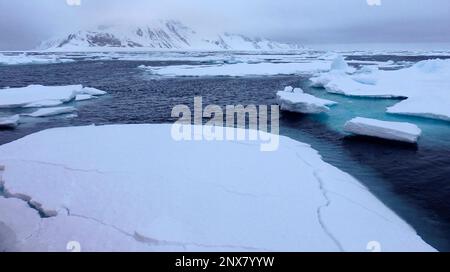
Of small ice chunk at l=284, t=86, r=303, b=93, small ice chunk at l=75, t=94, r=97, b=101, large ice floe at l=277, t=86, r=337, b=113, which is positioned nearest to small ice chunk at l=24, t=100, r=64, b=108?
small ice chunk at l=75, t=94, r=97, b=101

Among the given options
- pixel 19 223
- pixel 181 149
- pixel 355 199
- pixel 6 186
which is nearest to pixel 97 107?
pixel 181 149

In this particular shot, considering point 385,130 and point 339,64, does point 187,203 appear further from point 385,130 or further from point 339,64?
point 339,64

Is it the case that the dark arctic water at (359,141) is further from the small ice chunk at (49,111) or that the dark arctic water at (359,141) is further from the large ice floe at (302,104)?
the small ice chunk at (49,111)

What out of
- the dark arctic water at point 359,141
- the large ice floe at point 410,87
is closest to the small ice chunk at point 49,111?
the dark arctic water at point 359,141

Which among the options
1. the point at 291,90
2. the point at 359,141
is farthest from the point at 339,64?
the point at 359,141

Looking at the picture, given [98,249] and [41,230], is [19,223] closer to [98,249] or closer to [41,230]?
[41,230]

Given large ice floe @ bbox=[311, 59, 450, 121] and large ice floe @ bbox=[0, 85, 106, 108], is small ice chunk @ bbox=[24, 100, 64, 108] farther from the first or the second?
large ice floe @ bbox=[311, 59, 450, 121]

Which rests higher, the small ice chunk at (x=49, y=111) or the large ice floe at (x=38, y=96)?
the large ice floe at (x=38, y=96)
